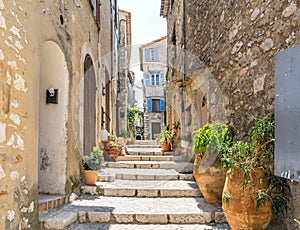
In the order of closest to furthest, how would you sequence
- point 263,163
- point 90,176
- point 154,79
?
point 263,163 < point 90,176 < point 154,79

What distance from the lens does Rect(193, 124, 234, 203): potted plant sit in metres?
3.72

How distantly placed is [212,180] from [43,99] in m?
2.77

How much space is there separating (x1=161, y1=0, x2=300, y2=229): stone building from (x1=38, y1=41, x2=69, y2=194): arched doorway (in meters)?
2.47

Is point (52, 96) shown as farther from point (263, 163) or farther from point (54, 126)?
point (263, 163)

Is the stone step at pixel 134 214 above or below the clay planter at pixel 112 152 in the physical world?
below

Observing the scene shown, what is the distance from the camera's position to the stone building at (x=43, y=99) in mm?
2312

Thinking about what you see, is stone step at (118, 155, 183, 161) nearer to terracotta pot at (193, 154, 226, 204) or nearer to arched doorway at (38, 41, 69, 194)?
terracotta pot at (193, 154, 226, 204)

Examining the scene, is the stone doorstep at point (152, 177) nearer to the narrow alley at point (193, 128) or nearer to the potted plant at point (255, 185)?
the narrow alley at point (193, 128)

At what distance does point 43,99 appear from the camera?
4.01 metres

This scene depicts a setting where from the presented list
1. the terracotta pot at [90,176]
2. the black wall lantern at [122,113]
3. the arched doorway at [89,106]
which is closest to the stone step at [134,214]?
the terracotta pot at [90,176]

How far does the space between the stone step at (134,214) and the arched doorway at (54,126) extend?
474 mm

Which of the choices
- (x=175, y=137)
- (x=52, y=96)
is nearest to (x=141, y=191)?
(x=52, y=96)

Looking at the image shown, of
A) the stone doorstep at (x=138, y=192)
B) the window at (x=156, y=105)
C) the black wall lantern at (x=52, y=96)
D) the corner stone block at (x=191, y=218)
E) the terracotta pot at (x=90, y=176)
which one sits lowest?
the corner stone block at (x=191, y=218)

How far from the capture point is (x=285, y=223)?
270cm
